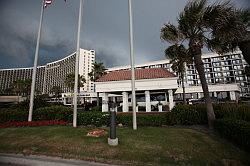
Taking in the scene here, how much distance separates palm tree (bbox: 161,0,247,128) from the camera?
37.2 feet

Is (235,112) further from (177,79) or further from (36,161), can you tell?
(177,79)

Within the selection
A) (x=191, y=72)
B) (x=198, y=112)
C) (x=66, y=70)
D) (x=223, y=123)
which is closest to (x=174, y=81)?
(x=198, y=112)

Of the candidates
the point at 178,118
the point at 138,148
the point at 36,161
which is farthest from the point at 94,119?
the point at 36,161

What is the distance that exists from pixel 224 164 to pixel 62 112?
13.0 meters

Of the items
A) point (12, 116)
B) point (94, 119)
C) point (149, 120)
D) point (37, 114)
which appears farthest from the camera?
point (37, 114)

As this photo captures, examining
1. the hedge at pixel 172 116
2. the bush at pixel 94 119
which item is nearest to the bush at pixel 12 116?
the hedge at pixel 172 116

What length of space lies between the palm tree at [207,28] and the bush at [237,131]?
2.02 meters

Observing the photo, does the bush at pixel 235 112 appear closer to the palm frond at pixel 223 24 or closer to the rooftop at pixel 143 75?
the palm frond at pixel 223 24

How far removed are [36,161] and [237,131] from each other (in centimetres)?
846

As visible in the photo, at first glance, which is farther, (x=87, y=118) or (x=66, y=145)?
(x=87, y=118)

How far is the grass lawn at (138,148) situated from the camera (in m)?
7.05

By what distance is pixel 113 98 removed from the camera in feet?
170

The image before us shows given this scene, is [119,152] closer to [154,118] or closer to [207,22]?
[154,118]

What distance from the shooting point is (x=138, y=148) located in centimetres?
803
